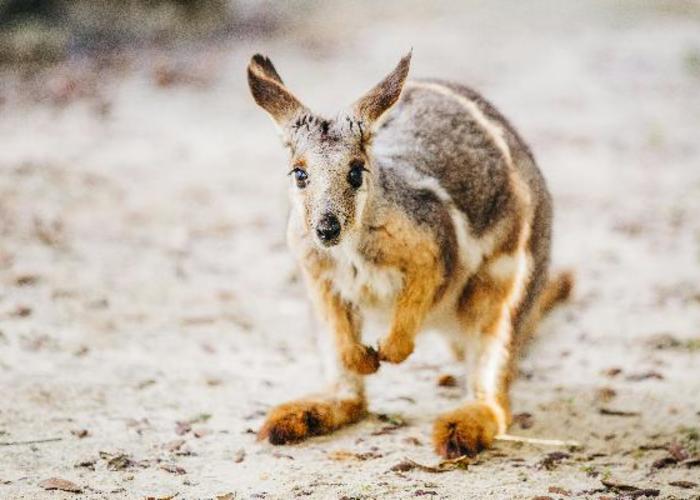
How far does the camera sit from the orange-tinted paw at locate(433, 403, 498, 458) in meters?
3.75

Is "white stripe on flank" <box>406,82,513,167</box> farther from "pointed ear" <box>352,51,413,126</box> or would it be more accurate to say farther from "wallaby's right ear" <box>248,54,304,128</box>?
"wallaby's right ear" <box>248,54,304,128</box>

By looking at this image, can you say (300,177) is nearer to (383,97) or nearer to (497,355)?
(383,97)

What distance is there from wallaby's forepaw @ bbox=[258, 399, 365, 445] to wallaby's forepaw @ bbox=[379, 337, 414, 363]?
0.38m

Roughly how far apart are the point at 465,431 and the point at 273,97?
5.33ft

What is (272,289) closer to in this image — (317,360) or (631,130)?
(317,360)

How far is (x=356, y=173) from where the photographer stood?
359 cm

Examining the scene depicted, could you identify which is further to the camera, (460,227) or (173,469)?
(460,227)

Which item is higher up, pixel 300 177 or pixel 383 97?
pixel 383 97

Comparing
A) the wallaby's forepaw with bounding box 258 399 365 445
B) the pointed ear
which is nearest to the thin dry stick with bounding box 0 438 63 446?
the wallaby's forepaw with bounding box 258 399 365 445

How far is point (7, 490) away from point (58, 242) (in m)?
3.29

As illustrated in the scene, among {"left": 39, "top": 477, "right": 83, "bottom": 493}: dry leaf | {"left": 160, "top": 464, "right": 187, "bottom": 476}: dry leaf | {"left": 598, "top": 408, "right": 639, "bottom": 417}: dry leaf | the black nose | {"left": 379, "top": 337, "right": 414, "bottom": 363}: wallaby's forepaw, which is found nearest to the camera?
{"left": 39, "top": 477, "right": 83, "bottom": 493}: dry leaf

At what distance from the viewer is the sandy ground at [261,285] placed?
3.63 meters

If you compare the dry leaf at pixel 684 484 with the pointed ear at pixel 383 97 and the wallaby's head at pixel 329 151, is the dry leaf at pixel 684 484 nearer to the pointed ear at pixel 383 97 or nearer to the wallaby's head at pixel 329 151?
the wallaby's head at pixel 329 151

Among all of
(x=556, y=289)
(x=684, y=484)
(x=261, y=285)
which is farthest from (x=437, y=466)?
(x=261, y=285)
